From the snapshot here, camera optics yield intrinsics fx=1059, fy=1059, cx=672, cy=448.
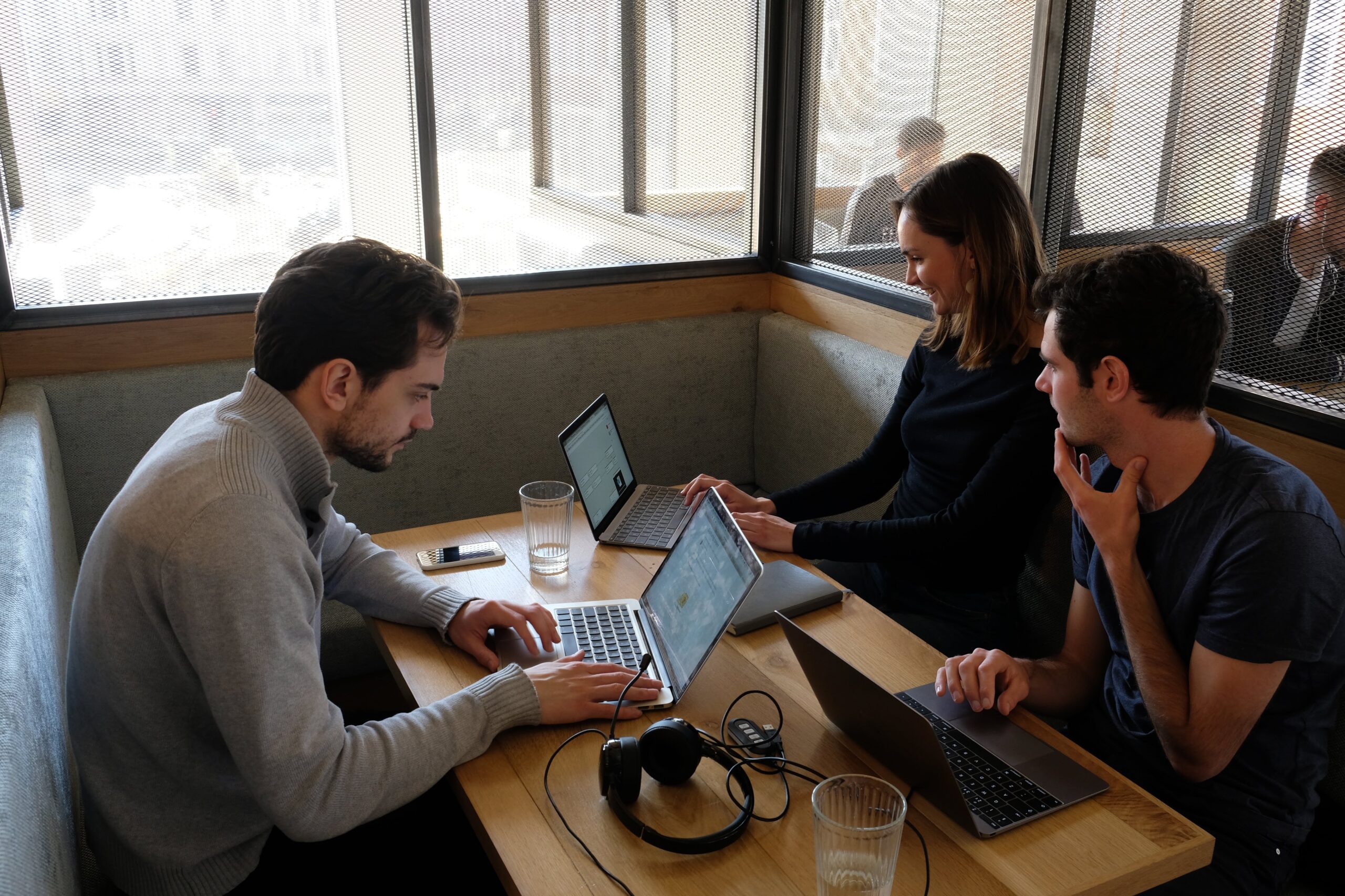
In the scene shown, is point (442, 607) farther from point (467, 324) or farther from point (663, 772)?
point (467, 324)

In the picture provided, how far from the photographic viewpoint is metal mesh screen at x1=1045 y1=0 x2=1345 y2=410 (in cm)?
163

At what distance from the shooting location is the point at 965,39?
2271 mm

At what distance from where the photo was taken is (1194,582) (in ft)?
4.37

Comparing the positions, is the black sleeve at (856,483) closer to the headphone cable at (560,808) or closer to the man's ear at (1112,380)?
the man's ear at (1112,380)

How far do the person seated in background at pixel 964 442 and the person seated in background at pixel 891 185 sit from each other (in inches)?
17.2

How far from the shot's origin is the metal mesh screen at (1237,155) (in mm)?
1632

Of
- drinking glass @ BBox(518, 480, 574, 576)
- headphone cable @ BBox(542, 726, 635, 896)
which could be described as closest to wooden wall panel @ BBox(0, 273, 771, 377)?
drinking glass @ BBox(518, 480, 574, 576)

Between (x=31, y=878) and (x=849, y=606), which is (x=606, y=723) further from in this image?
(x=31, y=878)

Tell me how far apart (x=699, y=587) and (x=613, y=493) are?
0.64 meters

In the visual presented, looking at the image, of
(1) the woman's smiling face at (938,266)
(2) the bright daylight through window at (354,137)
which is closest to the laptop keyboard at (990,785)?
(1) the woman's smiling face at (938,266)

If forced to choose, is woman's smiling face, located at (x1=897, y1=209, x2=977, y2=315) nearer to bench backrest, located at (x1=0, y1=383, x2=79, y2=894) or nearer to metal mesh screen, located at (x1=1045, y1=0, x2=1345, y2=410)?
metal mesh screen, located at (x1=1045, y1=0, x2=1345, y2=410)

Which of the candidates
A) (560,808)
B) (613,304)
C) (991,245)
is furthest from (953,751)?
(613,304)

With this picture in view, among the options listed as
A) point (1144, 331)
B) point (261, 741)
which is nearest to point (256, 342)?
point (261, 741)

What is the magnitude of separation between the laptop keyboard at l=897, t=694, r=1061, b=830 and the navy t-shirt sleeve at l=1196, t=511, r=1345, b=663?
1.01 feet
